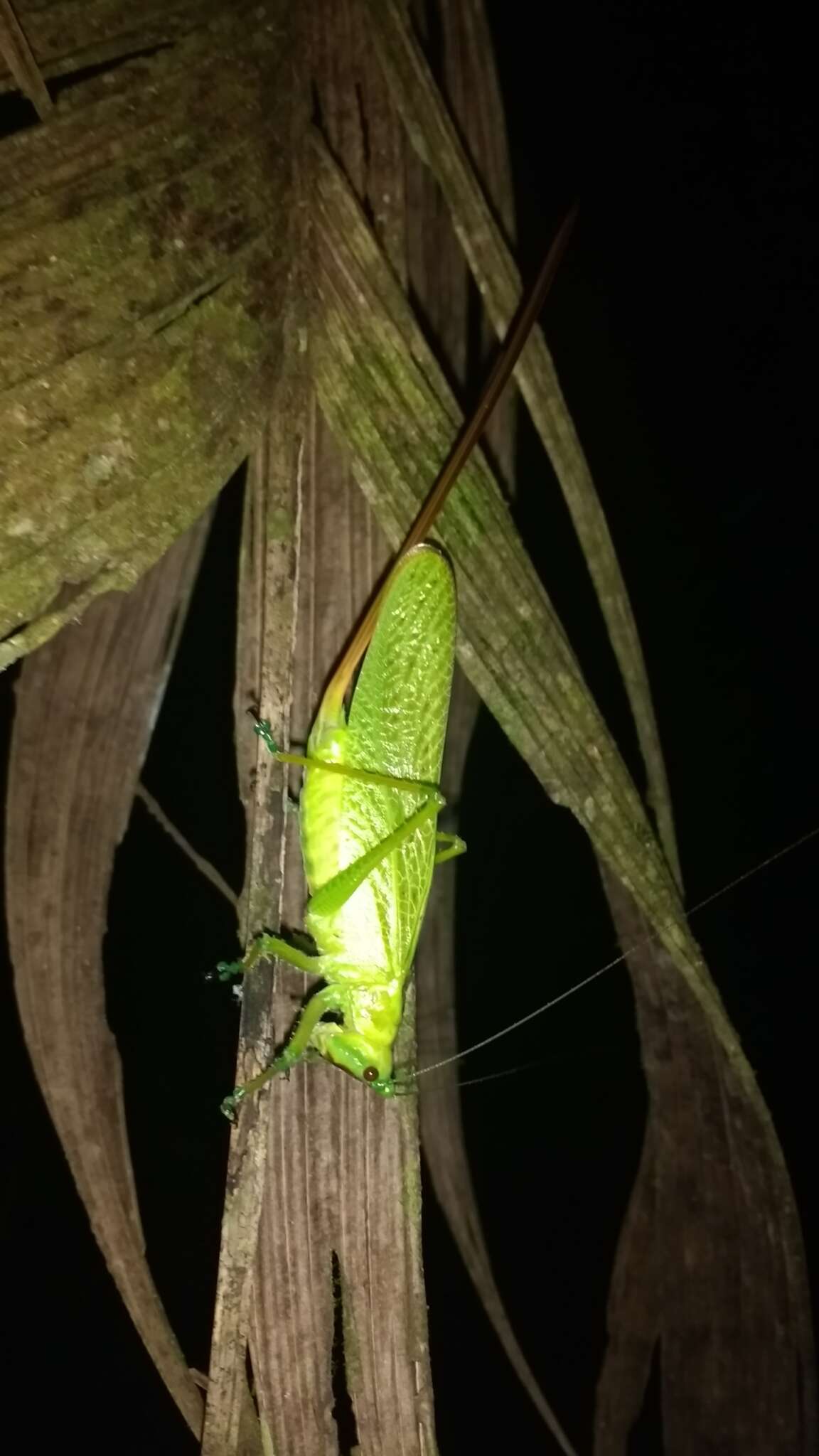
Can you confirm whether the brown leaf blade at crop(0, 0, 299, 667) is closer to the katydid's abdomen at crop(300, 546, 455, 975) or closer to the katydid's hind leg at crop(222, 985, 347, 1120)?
the katydid's abdomen at crop(300, 546, 455, 975)

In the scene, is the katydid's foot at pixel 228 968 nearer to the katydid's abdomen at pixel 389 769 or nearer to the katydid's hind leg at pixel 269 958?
the katydid's hind leg at pixel 269 958

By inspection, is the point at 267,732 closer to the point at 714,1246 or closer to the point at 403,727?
the point at 403,727

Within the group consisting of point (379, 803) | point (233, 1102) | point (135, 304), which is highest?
point (135, 304)

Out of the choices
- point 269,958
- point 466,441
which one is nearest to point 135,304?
point 466,441

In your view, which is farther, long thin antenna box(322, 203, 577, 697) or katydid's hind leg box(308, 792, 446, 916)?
katydid's hind leg box(308, 792, 446, 916)

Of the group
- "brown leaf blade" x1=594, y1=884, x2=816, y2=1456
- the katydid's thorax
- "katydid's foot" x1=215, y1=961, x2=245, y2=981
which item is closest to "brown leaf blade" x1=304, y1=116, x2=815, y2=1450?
"brown leaf blade" x1=594, y1=884, x2=816, y2=1456

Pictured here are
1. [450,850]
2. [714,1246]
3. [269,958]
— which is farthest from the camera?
[450,850]

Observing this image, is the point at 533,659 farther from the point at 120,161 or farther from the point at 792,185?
the point at 792,185

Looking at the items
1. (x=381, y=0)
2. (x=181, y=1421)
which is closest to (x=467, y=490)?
(x=381, y=0)
